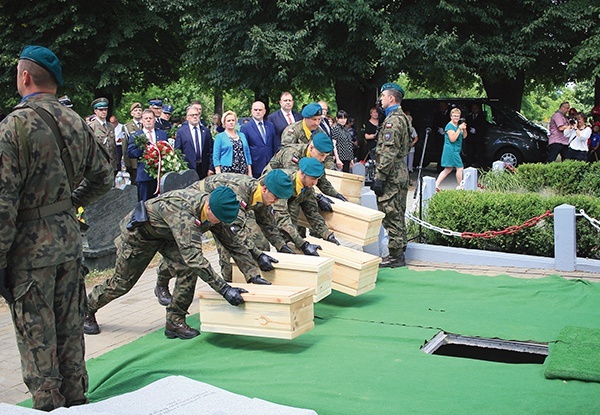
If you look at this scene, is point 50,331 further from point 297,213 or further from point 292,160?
point 292,160

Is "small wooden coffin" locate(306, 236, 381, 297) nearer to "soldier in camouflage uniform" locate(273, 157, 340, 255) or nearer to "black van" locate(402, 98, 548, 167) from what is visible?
"soldier in camouflage uniform" locate(273, 157, 340, 255)

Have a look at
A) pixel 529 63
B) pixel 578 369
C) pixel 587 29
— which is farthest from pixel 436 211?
pixel 587 29

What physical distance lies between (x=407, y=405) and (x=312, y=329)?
1.98 metres

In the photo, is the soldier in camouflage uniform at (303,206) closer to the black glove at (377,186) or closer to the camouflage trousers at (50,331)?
the black glove at (377,186)

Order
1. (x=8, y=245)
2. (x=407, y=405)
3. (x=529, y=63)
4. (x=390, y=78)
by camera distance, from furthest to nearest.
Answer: (x=390, y=78)
(x=529, y=63)
(x=407, y=405)
(x=8, y=245)

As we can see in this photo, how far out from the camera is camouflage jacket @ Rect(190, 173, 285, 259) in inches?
290

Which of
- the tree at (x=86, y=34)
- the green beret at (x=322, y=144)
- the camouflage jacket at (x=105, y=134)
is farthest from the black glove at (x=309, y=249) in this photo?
the tree at (x=86, y=34)

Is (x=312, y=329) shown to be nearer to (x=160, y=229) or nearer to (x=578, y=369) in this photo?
(x=160, y=229)

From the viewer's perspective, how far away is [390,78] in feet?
71.4

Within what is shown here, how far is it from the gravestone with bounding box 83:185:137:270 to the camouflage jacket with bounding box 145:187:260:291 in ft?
11.5

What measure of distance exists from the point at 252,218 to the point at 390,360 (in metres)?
2.45

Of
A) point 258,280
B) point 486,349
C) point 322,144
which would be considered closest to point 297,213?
point 322,144

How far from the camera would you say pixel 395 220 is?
407 inches

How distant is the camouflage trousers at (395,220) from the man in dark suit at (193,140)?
3451 millimetres
